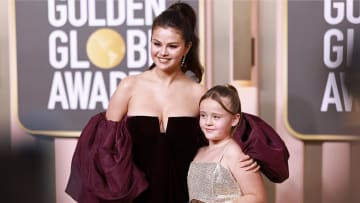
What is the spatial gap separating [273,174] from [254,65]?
0.48 metres

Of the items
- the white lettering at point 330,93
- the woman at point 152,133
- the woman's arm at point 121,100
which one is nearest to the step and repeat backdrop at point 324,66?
the white lettering at point 330,93

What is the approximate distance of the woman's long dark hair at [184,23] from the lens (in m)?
1.10

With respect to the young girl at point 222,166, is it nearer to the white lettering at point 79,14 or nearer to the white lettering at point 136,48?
the white lettering at point 136,48

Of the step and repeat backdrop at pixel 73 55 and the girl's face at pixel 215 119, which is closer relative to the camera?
the girl's face at pixel 215 119

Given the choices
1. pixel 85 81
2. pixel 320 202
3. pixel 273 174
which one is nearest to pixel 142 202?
pixel 273 174

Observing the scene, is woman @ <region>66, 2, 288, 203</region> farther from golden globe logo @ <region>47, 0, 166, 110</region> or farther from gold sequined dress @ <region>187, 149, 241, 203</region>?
golden globe logo @ <region>47, 0, 166, 110</region>

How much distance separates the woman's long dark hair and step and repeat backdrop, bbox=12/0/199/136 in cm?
39

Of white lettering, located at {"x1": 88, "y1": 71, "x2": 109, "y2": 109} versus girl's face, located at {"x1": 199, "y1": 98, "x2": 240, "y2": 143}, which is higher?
white lettering, located at {"x1": 88, "y1": 71, "x2": 109, "y2": 109}

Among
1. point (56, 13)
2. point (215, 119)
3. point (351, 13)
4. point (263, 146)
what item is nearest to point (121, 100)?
point (215, 119)

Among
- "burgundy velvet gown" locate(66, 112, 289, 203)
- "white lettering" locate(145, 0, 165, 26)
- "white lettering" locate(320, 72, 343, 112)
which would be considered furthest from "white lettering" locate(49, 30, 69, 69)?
"white lettering" locate(320, 72, 343, 112)

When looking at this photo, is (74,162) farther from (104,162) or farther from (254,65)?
(254,65)

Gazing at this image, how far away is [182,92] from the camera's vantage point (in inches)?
44.9

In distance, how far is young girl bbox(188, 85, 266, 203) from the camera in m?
1.07

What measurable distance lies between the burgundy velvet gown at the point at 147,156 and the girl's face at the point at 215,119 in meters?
0.06
